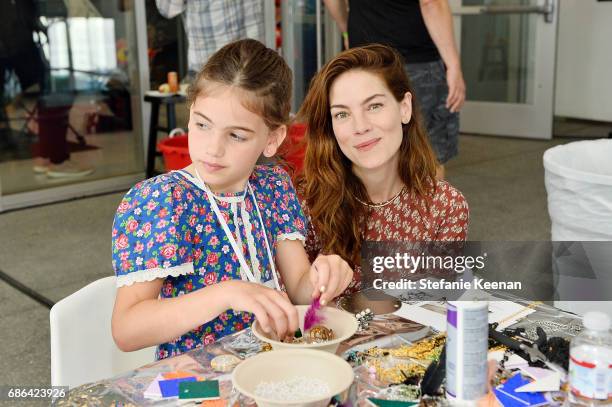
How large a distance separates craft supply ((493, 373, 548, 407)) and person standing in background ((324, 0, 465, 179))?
70.0 inches

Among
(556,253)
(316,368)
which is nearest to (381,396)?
(316,368)

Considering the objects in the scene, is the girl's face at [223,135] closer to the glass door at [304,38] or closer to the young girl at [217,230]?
the young girl at [217,230]

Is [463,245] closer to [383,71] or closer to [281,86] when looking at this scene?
[383,71]

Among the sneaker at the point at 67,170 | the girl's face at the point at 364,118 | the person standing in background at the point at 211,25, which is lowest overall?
A: the sneaker at the point at 67,170

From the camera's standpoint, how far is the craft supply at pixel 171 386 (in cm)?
100

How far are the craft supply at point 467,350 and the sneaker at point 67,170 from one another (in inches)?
156

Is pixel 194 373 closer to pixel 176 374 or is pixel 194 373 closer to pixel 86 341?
pixel 176 374

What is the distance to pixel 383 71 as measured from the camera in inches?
68.9

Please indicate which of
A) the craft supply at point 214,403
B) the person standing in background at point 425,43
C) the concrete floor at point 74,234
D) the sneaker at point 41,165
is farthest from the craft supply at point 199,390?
the sneaker at point 41,165

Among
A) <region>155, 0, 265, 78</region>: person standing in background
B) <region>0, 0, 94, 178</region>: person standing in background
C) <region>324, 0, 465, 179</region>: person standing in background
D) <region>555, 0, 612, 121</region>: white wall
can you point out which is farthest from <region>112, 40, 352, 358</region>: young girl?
<region>555, 0, 612, 121</region>: white wall

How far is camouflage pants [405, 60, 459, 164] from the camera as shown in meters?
2.79

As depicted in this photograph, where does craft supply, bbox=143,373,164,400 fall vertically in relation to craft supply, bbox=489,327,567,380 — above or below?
below

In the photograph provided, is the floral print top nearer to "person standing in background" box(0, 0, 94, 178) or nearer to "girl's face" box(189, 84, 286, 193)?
"girl's face" box(189, 84, 286, 193)

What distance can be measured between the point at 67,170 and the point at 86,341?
3431 mm
